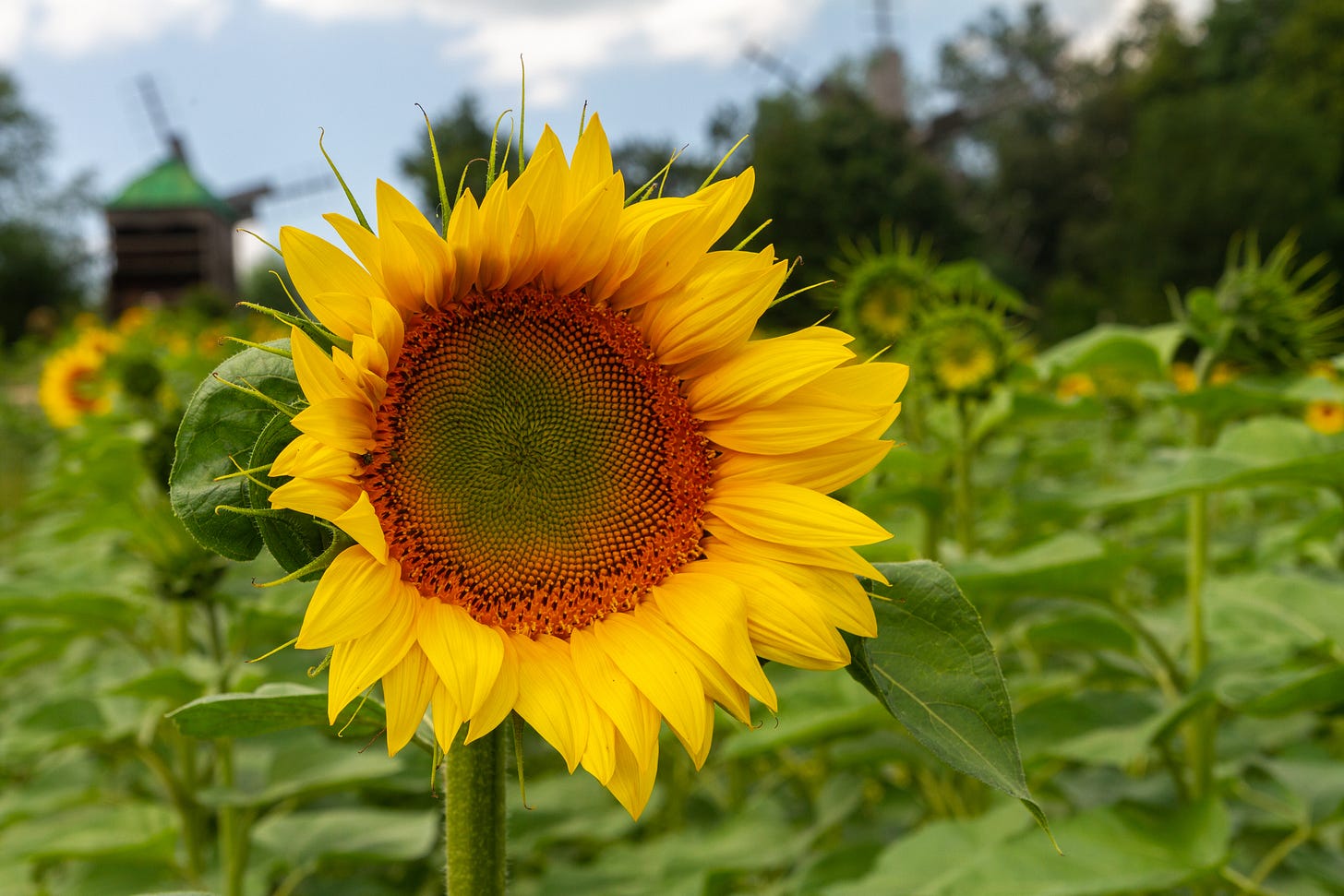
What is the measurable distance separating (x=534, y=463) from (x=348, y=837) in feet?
3.91

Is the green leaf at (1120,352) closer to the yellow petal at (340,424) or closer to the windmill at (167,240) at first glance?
the yellow petal at (340,424)

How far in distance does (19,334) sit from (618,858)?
109 ft

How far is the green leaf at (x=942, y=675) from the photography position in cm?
89

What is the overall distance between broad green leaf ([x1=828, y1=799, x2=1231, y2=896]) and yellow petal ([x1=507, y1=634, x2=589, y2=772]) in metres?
0.76

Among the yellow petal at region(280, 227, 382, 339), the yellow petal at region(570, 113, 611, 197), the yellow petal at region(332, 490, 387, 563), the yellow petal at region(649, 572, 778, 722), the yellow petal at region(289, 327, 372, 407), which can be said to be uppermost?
the yellow petal at region(570, 113, 611, 197)

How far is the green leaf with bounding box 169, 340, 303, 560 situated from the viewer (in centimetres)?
89

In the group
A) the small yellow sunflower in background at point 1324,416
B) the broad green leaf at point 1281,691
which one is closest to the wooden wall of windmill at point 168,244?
the small yellow sunflower in background at point 1324,416

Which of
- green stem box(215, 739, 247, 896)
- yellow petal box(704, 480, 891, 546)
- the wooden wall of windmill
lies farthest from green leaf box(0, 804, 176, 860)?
the wooden wall of windmill

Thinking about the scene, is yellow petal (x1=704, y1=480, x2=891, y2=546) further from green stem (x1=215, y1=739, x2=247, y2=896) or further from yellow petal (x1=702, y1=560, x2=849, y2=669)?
green stem (x1=215, y1=739, x2=247, y2=896)

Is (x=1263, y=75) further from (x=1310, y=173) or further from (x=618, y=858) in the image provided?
(x=618, y=858)

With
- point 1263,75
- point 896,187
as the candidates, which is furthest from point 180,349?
point 1263,75

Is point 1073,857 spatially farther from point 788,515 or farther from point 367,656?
point 367,656

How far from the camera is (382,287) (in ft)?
2.89

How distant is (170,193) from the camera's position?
33719 mm
